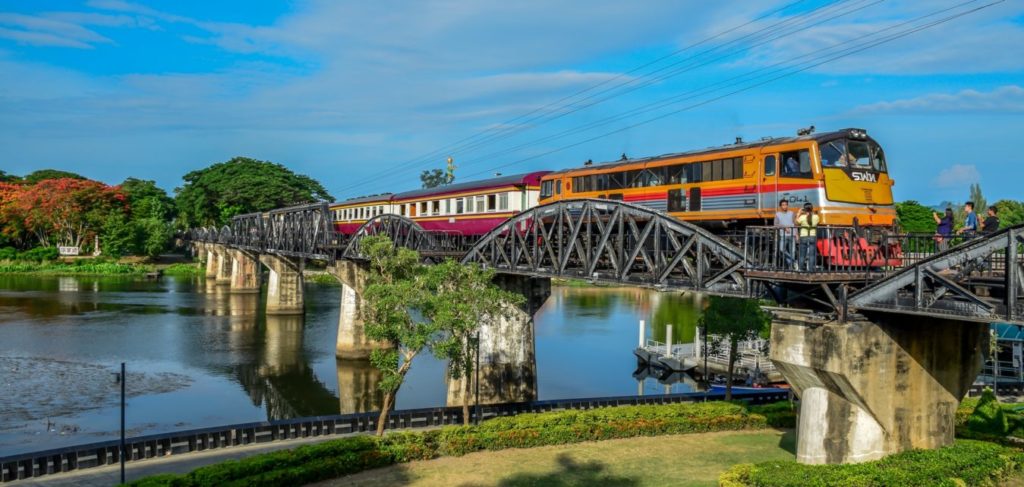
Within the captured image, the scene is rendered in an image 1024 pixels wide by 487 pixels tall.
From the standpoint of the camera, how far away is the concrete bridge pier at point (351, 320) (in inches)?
2265

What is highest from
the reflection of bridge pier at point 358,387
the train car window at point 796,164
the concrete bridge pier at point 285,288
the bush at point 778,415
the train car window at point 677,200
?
the train car window at point 796,164

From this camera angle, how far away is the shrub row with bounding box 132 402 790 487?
75.1ft

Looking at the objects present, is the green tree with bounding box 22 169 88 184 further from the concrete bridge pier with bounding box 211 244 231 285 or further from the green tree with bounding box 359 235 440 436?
the green tree with bounding box 359 235 440 436

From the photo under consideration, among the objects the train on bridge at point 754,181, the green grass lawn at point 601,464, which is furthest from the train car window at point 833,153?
the green grass lawn at point 601,464

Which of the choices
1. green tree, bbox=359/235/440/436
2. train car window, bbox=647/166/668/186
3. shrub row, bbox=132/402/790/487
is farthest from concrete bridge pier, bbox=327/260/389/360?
shrub row, bbox=132/402/790/487

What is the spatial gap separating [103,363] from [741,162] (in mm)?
45073

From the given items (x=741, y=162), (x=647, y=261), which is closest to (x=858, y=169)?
(x=741, y=162)

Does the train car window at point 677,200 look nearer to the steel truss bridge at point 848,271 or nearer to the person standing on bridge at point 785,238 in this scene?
the steel truss bridge at point 848,271

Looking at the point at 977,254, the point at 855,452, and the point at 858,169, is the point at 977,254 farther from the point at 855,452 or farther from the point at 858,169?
the point at 858,169

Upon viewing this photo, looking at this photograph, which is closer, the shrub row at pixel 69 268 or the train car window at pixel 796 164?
the train car window at pixel 796 164

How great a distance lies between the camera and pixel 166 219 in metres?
159

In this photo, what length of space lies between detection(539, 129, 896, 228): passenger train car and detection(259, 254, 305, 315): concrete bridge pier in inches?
2102

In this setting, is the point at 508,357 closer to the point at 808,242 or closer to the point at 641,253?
the point at 641,253

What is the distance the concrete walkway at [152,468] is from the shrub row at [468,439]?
3.06m
